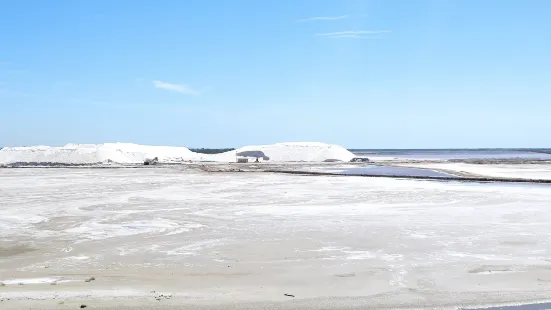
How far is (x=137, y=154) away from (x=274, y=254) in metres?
57.6

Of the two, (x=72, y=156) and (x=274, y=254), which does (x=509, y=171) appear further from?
(x=72, y=156)

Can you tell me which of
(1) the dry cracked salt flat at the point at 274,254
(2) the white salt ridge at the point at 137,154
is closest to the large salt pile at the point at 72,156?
(2) the white salt ridge at the point at 137,154

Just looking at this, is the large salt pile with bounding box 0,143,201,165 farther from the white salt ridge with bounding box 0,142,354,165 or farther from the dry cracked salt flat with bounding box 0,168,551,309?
the dry cracked salt flat with bounding box 0,168,551,309

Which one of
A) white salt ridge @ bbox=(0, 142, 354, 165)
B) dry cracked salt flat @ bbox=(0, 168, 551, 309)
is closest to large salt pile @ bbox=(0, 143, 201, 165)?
white salt ridge @ bbox=(0, 142, 354, 165)

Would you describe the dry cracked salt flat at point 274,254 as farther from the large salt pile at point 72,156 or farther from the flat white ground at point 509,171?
the large salt pile at point 72,156

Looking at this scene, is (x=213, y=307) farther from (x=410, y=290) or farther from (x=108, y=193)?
(x=108, y=193)

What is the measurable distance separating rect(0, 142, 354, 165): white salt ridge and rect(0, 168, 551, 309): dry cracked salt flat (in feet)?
140

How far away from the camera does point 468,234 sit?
11383mm

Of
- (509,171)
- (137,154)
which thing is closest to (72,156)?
(137,154)

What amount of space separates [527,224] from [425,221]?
93.1 inches

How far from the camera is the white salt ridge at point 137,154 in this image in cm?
5750

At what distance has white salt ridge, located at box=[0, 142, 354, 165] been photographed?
5750 cm

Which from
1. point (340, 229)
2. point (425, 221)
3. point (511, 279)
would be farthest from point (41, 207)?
point (511, 279)

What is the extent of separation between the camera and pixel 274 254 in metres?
9.42
